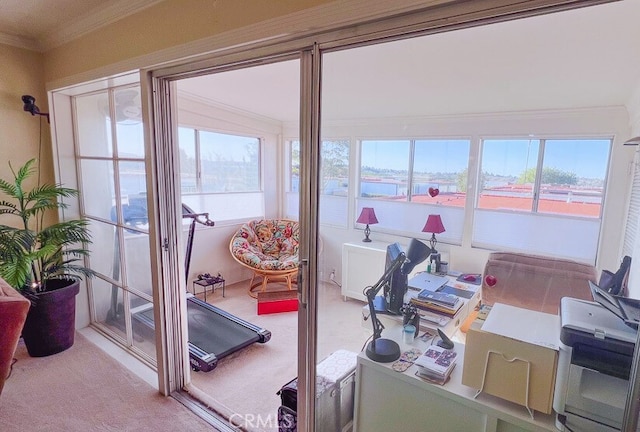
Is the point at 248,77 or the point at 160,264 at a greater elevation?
the point at 248,77

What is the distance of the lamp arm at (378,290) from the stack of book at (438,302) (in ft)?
0.53

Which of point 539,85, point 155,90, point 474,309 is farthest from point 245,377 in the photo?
point 539,85

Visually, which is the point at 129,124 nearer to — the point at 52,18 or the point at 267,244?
the point at 52,18

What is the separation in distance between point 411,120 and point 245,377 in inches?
81.0

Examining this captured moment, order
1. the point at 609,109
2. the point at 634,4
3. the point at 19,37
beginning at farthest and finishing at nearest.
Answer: the point at 19,37 < the point at 609,109 < the point at 634,4

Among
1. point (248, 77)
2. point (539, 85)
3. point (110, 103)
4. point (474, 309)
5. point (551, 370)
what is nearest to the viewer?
point (551, 370)

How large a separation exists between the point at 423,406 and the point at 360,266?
2.33ft

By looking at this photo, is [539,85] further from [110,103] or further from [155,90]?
[110,103]

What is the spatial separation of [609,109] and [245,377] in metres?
2.51

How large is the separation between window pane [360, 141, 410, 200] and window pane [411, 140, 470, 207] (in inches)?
2.3

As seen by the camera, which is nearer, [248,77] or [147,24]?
[147,24]

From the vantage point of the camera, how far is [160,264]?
6.60ft

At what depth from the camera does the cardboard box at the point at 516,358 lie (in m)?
1.07

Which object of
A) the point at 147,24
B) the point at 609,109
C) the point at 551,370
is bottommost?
the point at 551,370
